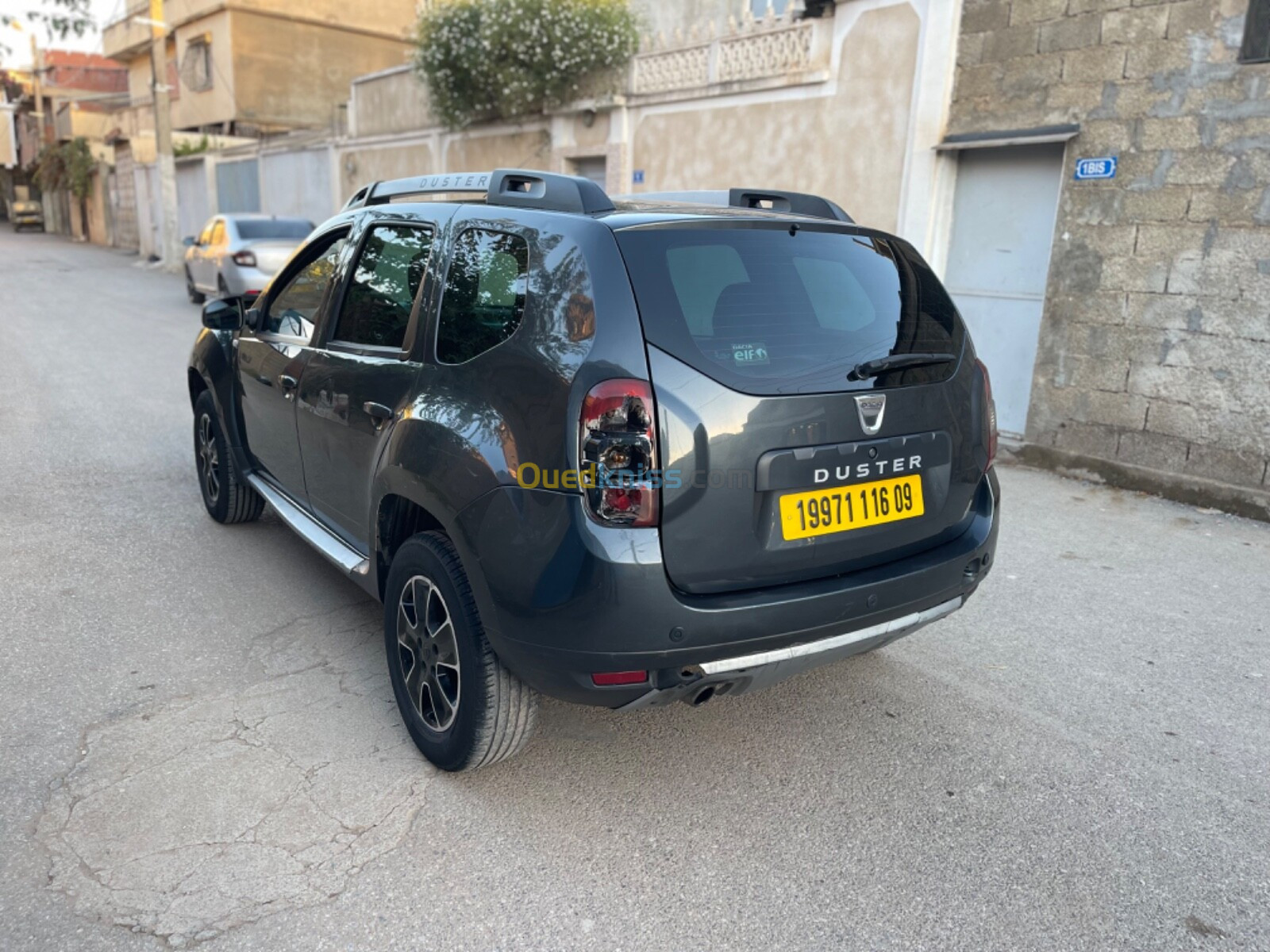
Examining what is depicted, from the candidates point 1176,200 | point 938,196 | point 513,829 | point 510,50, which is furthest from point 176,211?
point 513,829

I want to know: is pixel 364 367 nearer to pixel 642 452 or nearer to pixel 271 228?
pixel 642 452

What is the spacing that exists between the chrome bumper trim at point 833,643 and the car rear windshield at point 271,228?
47.5 ft

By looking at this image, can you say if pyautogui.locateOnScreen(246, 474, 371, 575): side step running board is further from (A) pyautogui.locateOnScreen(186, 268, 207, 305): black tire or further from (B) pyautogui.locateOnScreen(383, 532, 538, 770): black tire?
(A) pyautogui.locateOnScreen(186, 268, 207, 305): black tire

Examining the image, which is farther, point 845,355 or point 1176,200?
point 1176,200

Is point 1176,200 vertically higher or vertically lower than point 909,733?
higher

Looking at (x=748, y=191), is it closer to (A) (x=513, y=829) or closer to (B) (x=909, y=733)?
(B) (x=909, y=733)

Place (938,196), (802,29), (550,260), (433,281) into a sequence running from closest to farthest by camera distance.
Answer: (550,260) < (433,281) < (938,196) < (802,29)

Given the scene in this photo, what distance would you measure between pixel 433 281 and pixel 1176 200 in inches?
232

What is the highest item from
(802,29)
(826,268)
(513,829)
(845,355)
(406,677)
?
(802,29)

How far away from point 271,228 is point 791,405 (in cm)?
1520

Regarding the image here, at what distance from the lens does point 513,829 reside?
2797 millimetres

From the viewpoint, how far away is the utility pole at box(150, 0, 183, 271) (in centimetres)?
2339

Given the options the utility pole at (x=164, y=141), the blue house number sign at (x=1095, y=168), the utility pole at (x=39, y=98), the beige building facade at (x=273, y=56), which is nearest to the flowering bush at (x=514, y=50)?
the blue house number sign at (x=1095, y=168)

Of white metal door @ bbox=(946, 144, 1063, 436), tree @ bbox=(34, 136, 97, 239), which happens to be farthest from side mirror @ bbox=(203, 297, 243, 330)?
tree @ bbox=(34, 136, 97, 239)
